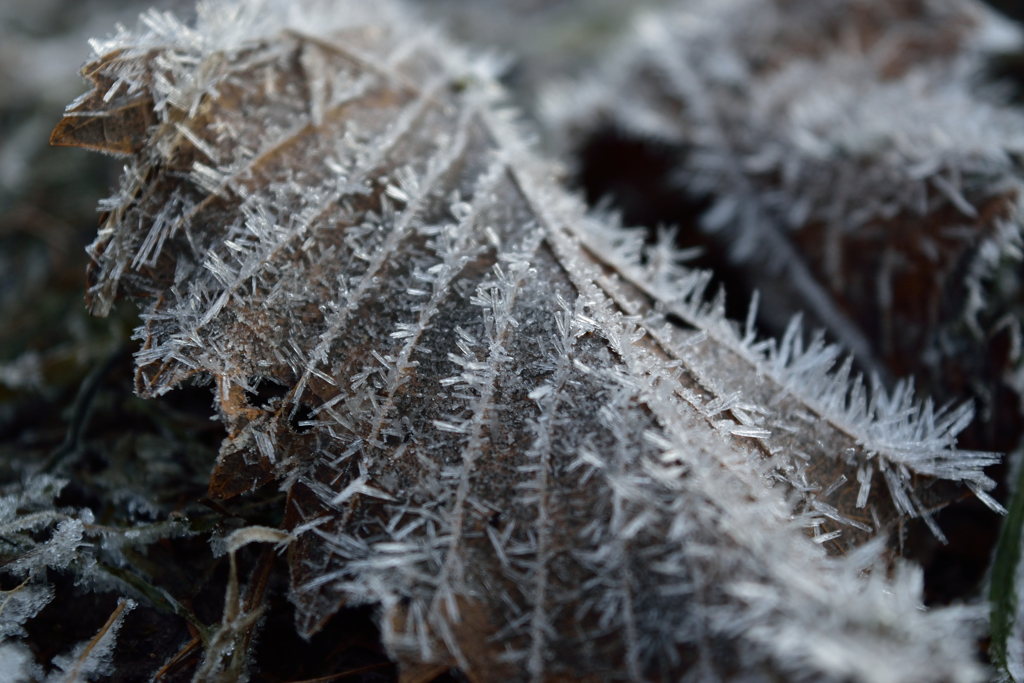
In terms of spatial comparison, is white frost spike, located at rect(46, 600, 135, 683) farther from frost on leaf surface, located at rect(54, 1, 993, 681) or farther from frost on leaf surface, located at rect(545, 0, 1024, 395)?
frost on leaf surface, located at rect(545, 0, 1024, 395)

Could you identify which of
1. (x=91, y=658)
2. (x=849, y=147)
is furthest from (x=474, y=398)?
(x=849, y=147)

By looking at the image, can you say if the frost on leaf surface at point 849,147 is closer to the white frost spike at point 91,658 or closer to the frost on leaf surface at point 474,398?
the frost on leaf surface at point 474,398

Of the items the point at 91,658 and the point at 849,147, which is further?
the point at 849,147

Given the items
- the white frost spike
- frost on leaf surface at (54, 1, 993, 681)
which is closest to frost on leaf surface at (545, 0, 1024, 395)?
frost on leaf surface at (54, 1, 993, 681)

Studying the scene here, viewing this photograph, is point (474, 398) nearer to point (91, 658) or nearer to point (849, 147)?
point (91, 658)

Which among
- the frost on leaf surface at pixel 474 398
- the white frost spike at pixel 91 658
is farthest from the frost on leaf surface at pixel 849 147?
the white frost spike at pixel 91 658

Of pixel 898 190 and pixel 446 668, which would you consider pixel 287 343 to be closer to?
pixel 446 668

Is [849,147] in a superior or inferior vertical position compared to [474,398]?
superior
